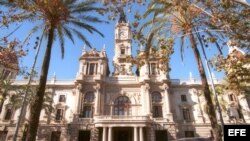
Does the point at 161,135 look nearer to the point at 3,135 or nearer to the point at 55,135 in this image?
the point at 55,135

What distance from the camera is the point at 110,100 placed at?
123 feet

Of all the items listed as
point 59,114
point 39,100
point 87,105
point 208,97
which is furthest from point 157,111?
point 39,100

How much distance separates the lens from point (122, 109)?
3688 centimetres

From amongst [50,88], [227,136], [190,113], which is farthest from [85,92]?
[227,136]

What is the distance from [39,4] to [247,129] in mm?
12555

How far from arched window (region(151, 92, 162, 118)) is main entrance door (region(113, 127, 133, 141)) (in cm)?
505

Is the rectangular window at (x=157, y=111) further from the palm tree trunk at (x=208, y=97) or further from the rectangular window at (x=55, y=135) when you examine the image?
the palm tree trunk at (x=208, y=97)

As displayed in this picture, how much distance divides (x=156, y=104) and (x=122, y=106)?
5818 millimetres

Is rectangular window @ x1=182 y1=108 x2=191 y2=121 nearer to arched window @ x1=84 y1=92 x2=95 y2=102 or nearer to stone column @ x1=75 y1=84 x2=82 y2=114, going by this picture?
arched window @ x1=84 y1=92 x2=95 y2=102

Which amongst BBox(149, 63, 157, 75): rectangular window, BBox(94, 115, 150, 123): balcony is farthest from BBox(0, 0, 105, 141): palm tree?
BBox(149, 63, 157, 75): rectangular window

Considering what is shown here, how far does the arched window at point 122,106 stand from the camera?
36594 mm

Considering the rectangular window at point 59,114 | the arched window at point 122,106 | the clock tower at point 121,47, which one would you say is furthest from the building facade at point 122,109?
the clock tower at point 121,47

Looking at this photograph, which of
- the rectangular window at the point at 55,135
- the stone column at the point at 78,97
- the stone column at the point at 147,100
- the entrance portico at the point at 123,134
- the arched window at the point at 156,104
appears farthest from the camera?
the arched window at the point at 156,104

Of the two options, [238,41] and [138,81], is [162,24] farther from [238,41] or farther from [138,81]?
[138,81]
